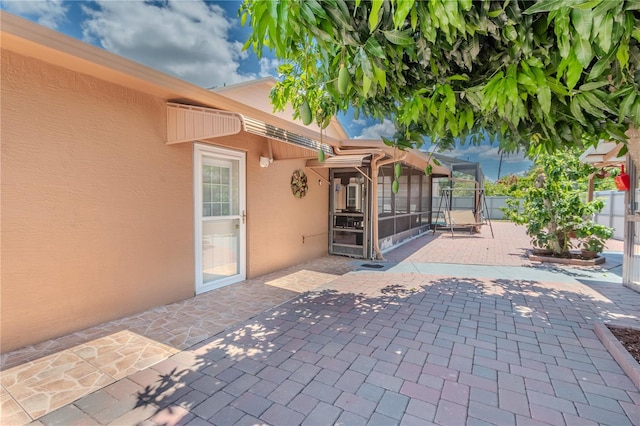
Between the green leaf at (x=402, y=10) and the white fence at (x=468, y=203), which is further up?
the green leaf at (x=402, y=10)

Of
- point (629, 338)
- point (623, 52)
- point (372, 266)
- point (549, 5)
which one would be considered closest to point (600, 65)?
point (623, 52)

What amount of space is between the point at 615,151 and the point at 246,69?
33.3ft

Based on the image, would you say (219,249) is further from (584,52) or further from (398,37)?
(584,52)

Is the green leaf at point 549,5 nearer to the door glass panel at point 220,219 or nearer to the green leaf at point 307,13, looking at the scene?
the green leaf at point 307,13

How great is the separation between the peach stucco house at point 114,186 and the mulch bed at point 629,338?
469 centimetres

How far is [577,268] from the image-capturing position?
6578mm

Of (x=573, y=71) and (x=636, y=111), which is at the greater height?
(x=573, y=71)

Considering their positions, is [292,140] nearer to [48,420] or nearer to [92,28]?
[48,420]

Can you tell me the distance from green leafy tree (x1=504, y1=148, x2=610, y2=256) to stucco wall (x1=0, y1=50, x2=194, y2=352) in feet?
25.2

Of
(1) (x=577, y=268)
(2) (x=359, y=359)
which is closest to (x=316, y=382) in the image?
(2) (x=359, y=359)

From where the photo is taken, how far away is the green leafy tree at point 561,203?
694cm

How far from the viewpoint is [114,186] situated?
12.2 feet

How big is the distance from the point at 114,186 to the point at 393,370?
369 cm

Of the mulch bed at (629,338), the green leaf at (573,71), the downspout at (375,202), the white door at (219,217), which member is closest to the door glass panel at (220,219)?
the white door at (219,217)
